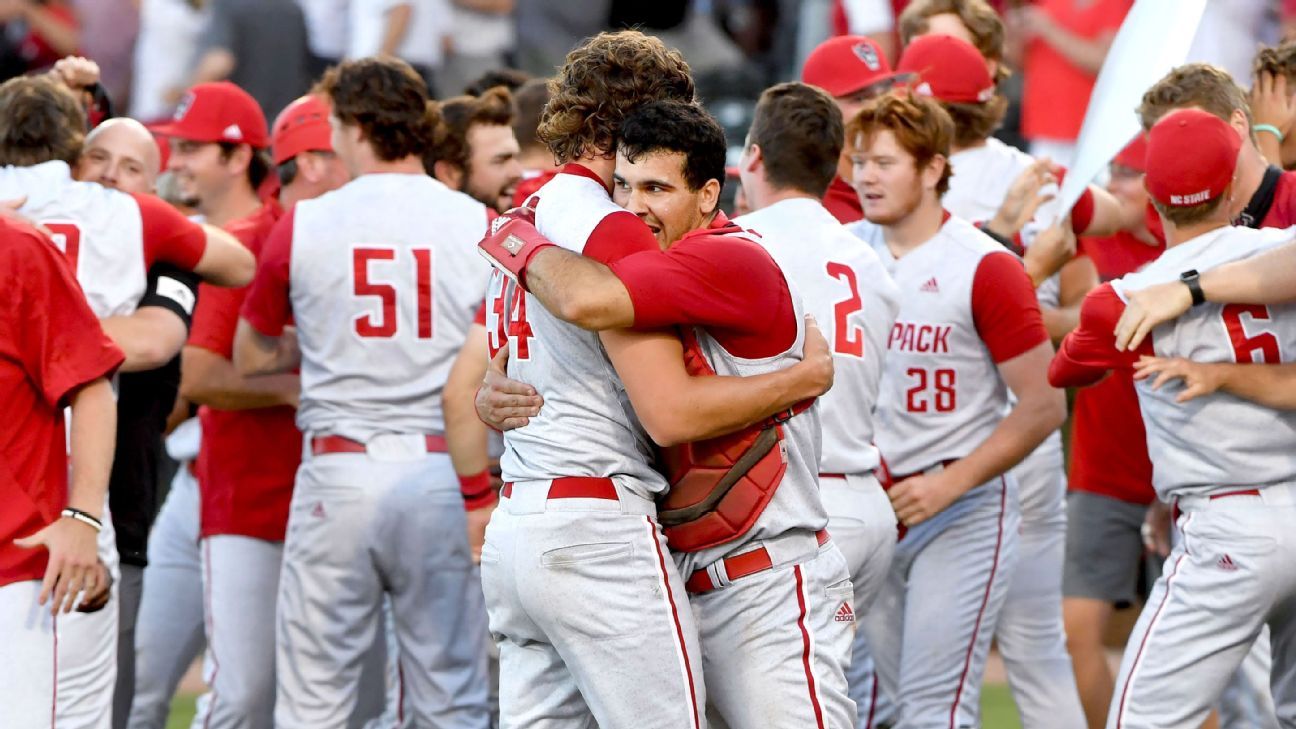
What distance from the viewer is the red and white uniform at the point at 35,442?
3812mm

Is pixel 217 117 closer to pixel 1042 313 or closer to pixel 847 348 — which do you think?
pixel 847 348

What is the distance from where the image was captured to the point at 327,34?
9594mm

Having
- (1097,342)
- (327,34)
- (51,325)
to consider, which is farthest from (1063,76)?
(51,325)

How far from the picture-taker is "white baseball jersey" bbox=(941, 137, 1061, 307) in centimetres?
614

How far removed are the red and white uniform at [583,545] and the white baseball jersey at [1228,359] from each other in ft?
5.27

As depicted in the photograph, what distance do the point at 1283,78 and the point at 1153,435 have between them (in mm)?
1367

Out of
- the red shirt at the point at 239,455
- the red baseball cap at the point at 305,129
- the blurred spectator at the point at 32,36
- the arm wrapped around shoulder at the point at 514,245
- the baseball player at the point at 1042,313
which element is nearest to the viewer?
the arm wrapped around shoulder at the point at 514,245

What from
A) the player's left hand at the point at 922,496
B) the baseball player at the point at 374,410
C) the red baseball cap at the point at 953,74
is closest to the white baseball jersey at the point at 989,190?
the red baseball cap at the point at 953,74

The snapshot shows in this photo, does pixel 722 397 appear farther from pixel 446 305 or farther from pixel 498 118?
pixel 498 118

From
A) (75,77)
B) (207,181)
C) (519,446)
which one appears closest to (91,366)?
(519,446)

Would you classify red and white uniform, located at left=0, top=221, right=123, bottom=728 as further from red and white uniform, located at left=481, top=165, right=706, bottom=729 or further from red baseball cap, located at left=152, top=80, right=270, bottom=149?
red baseball cap, located at left=152, top=80, right=270, bottom=149

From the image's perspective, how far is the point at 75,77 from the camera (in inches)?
216

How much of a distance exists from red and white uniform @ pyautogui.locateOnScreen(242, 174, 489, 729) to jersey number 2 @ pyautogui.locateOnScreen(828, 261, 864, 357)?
1.27 meters

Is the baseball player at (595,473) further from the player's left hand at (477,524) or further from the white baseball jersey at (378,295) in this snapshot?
the white baseball jersey at (378,295)
